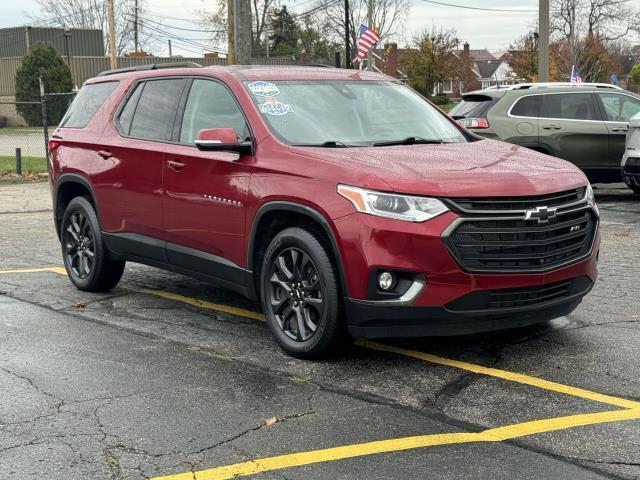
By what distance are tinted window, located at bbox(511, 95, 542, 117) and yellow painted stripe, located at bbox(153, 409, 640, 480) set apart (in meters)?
9.44

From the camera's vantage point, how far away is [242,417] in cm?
448

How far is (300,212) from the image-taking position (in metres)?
5.29

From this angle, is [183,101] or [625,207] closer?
[183,101]

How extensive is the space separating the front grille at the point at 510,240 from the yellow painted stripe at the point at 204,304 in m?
2.16

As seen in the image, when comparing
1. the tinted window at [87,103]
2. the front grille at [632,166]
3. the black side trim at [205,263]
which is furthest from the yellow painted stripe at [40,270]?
the front grille at [632,166]

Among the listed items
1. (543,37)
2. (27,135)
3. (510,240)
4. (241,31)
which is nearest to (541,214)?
(510,240)

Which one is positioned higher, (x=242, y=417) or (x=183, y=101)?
(x=183, y=101)

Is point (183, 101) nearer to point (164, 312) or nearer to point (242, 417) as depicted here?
point (164, 312)

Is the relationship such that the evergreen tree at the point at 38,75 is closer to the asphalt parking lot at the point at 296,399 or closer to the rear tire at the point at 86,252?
the rear tire at the point at 86,252

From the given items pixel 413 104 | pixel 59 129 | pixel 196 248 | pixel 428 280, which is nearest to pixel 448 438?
pixel 428 280

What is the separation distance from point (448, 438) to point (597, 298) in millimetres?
3305

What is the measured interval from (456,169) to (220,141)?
1.56 metres

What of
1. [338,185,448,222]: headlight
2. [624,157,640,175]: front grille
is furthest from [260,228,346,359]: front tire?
[624,157,640,175]: front grille

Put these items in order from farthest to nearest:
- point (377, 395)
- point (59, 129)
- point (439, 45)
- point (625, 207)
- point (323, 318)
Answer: point (439, 45), point (625, 207), point (59, 129), point (323, 318), point (377, 395)
